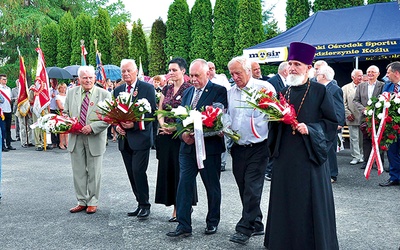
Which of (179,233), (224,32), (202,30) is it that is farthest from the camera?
(202,30)

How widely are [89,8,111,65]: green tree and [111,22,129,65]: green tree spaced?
1.89 feet

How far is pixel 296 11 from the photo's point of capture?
19.0 metres

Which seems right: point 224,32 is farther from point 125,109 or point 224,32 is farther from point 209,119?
point 209,119

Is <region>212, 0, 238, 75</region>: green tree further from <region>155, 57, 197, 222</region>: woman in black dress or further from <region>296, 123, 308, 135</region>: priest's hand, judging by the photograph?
<region>296, 123, 308, 135</region>: priest's hand

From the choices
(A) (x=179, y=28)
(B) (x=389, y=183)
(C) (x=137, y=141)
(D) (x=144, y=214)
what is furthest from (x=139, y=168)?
(A) (x=179, y=28)

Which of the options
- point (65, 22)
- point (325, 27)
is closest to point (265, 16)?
point (65, 22)

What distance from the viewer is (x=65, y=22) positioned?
2894 cm

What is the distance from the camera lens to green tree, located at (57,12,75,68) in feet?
94.4

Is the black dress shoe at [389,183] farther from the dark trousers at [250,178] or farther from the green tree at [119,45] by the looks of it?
the green tree at [119,45]

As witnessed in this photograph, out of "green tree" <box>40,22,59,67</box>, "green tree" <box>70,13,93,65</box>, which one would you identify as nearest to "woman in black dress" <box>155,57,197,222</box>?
"green tree" <box>70,13,93,65</box>

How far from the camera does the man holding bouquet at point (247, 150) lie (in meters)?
5.44

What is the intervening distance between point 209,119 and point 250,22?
15504mm

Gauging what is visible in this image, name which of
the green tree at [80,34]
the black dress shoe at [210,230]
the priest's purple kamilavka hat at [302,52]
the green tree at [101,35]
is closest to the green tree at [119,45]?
the green tree at [101,35]

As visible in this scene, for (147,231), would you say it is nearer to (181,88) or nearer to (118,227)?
(118,227)
